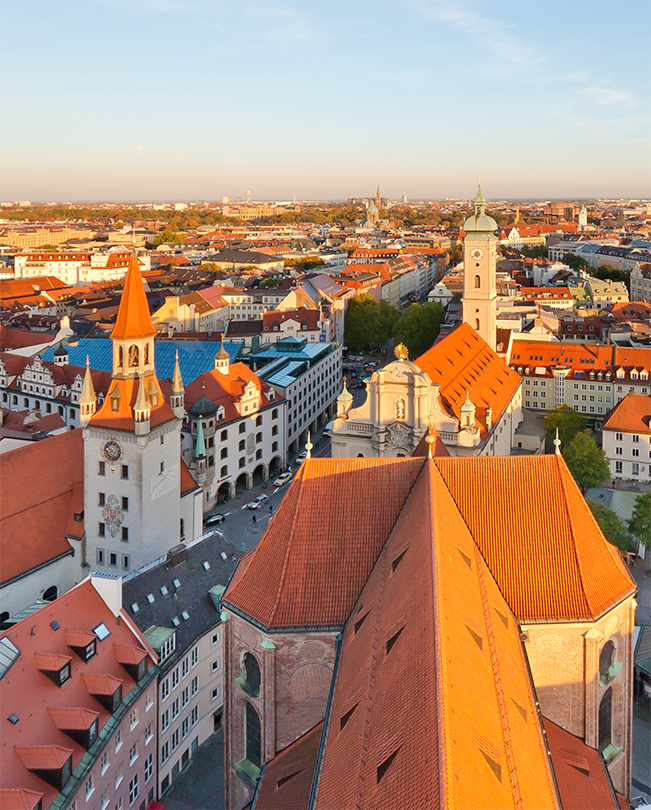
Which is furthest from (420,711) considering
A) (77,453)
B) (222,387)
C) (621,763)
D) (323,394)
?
(323,394)

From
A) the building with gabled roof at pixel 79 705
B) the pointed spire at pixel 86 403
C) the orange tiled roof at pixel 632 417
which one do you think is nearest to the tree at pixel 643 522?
the orange tiled roof at pixel 632 417

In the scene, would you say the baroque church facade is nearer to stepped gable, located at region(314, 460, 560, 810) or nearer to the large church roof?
the large church roof

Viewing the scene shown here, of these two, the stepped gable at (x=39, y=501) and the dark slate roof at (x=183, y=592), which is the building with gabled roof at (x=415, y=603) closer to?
the dark slate roof at (x=183, y=592)

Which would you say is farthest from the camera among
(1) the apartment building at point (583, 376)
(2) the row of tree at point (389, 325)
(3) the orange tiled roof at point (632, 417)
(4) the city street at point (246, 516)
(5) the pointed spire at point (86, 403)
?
(2) the row of tree at point (389, 325)

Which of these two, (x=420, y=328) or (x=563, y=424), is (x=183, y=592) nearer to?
(x=563, y=424)

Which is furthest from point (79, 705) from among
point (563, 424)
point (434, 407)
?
point (563, 424)

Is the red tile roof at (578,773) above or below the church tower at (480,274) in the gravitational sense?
below
